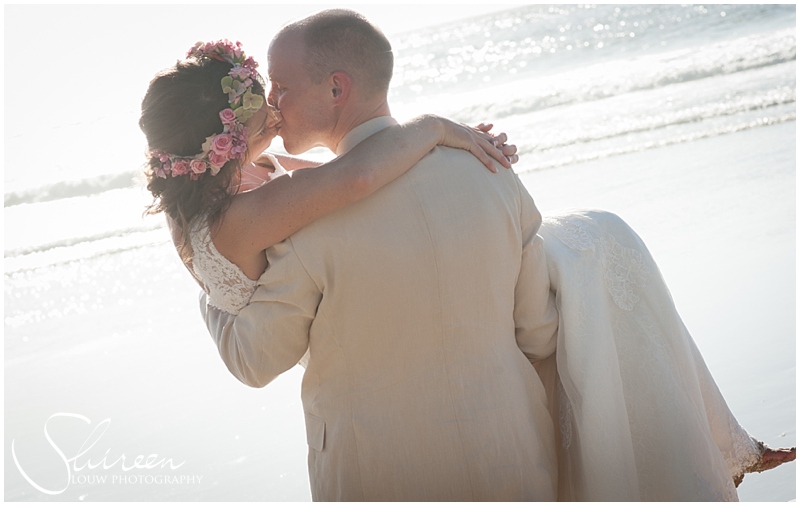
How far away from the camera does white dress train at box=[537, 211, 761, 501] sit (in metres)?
2.68

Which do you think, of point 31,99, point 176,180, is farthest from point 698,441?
point 31,99

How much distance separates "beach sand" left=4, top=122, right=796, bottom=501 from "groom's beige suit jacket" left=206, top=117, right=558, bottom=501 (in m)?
1.62

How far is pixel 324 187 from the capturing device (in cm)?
226

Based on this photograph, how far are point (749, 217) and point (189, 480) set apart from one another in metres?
4.33

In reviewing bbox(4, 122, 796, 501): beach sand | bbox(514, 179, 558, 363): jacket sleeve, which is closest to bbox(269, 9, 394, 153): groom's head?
bbox(514, 179, 558, 363): jacket sleeve

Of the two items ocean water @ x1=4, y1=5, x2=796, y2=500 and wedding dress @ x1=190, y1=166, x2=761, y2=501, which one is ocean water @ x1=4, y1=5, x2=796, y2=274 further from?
wedding dress @ x1=190, y1=166, x2=761, y2=501

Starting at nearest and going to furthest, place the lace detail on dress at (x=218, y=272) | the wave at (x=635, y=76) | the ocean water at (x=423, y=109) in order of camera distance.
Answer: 1. the lace detail on dress at (x=218, y=272)
2. the ocean water at (x=423, y=109)
3. the wave at (x=635, y=76)

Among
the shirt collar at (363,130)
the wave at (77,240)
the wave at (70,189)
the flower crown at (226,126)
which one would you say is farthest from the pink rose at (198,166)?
the wave at (70,189)

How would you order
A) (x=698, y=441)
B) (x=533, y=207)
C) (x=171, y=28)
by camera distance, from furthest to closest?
(x=171, y=28), (x=698, y=441), (x=533, y=207)

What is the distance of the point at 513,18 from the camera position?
25.6 metres

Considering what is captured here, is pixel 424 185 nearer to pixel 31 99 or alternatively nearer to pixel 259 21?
pixel 259 21

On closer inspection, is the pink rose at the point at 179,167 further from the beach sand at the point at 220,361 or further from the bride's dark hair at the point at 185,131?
the beach sand at the point at 220,361

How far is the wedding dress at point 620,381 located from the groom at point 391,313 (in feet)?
0.61

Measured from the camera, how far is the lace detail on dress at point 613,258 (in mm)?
2803
